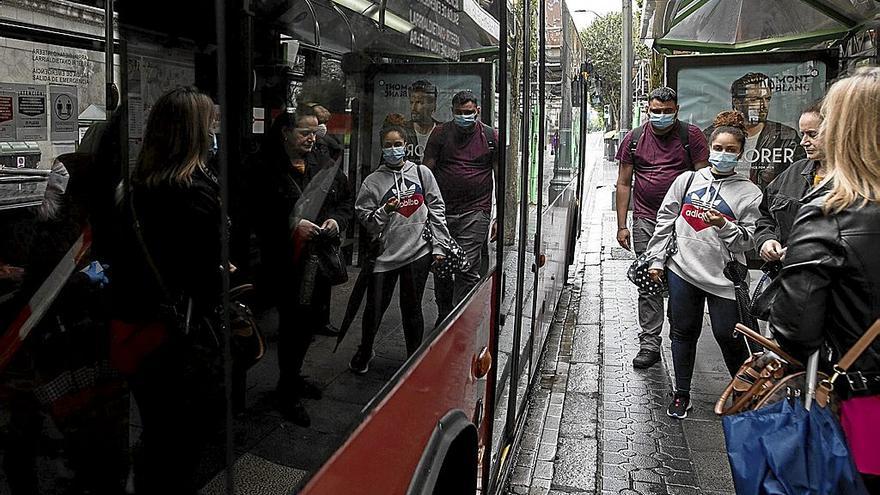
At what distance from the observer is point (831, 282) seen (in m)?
2.64

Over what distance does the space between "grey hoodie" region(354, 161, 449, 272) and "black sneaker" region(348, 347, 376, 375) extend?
0.20 meters

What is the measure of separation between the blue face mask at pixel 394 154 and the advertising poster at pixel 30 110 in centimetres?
83

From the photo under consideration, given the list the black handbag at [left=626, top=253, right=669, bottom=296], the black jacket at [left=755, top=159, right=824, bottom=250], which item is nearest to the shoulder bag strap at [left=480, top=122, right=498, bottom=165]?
the black jacket at [left=755, top=159, right=824, bottom=250]

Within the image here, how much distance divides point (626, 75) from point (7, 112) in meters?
17.4

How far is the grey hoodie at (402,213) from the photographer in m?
1.71

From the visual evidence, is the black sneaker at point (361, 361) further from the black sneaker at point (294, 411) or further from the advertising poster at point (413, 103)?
the advertising poster at point (413, 103)

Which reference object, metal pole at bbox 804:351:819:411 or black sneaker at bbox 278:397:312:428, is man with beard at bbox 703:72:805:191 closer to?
metal pole at bbox 804:351:819:411

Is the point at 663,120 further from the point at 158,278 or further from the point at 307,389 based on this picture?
the point at 158,278

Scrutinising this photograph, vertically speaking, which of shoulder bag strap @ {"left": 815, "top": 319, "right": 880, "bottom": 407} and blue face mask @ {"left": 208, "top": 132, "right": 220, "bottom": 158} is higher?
blue face mask @ {"left": 208, "top": 132, "right": 220, "bottom": 158}

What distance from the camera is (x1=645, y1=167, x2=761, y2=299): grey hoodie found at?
16.2 ft

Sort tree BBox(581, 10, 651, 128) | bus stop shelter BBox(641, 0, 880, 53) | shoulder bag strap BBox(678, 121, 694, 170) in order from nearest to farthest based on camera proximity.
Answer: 1. shoulder bag strap BBox(678, 121, 694, 170)
2. bus stop shelter BBox(641, 0, 880, 53)
3. tree BBox(581, 10, 651, 128)

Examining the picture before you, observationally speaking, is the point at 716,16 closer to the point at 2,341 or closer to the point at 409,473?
the point at 409,473

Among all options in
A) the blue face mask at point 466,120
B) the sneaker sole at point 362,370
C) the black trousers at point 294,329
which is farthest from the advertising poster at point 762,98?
the black trousers at point 294,329

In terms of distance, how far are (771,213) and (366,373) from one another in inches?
143
